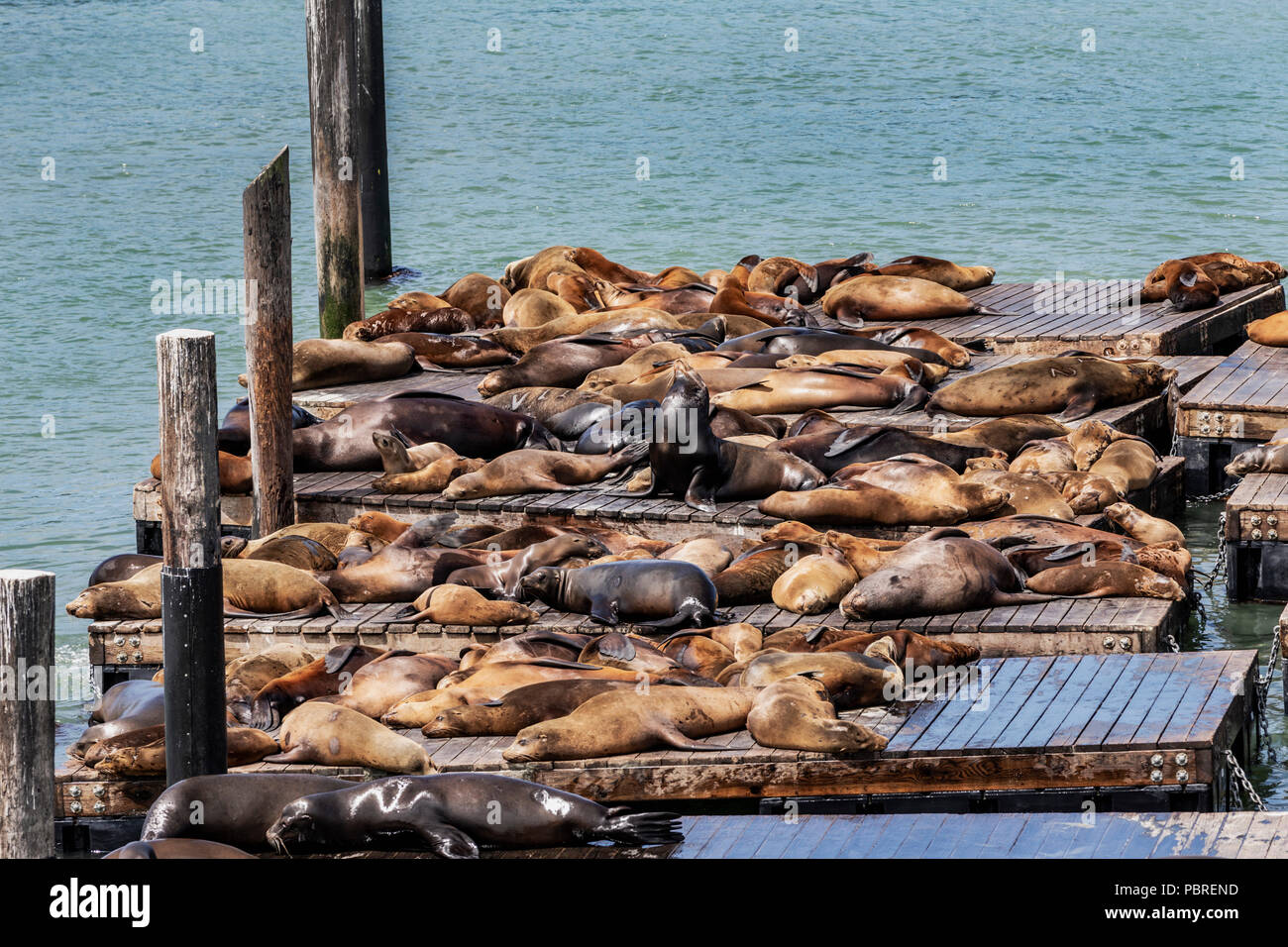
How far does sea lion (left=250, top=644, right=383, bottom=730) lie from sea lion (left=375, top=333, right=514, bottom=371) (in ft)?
15.7

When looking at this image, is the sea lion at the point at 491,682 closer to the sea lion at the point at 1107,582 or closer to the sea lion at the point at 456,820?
the sea lion at the point at 456,820

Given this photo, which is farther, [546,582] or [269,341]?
[269,341]

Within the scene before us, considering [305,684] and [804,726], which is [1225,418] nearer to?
[804,726]

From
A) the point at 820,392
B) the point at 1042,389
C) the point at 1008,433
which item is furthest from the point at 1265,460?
the point at 820,392

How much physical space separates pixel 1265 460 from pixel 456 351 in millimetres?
4948

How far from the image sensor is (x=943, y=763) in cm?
605

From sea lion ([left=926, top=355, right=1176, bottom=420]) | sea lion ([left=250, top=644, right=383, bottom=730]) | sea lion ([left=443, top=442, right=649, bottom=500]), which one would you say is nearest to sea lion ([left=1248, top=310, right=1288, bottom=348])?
sea lion ([left=926, top=355, right=1176, bottom=420])

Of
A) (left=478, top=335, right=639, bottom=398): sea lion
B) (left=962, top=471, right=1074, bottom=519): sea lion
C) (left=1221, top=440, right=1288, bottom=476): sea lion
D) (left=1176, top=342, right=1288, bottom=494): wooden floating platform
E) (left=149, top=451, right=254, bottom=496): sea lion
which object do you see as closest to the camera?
(left=962, top=471, right=1074, bottom=519): sea lion

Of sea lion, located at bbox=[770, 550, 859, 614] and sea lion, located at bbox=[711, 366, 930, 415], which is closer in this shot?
sea lion, located at bbox=[770, 550, 859, 614]

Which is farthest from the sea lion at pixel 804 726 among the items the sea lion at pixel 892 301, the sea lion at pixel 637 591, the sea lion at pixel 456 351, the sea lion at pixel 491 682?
the sea lion at pixel 892 301

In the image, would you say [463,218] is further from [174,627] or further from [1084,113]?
[174,627]

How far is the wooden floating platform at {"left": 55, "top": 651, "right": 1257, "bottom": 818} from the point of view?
5977 mm

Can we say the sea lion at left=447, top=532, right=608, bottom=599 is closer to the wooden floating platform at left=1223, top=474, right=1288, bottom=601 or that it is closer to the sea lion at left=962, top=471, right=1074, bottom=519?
the sea lion at left=962, top=471, right=1074, bottom=519

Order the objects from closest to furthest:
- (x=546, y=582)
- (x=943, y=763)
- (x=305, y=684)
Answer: (x=943, y=763)
(x=305, y=684)
(x=546, y=582)
